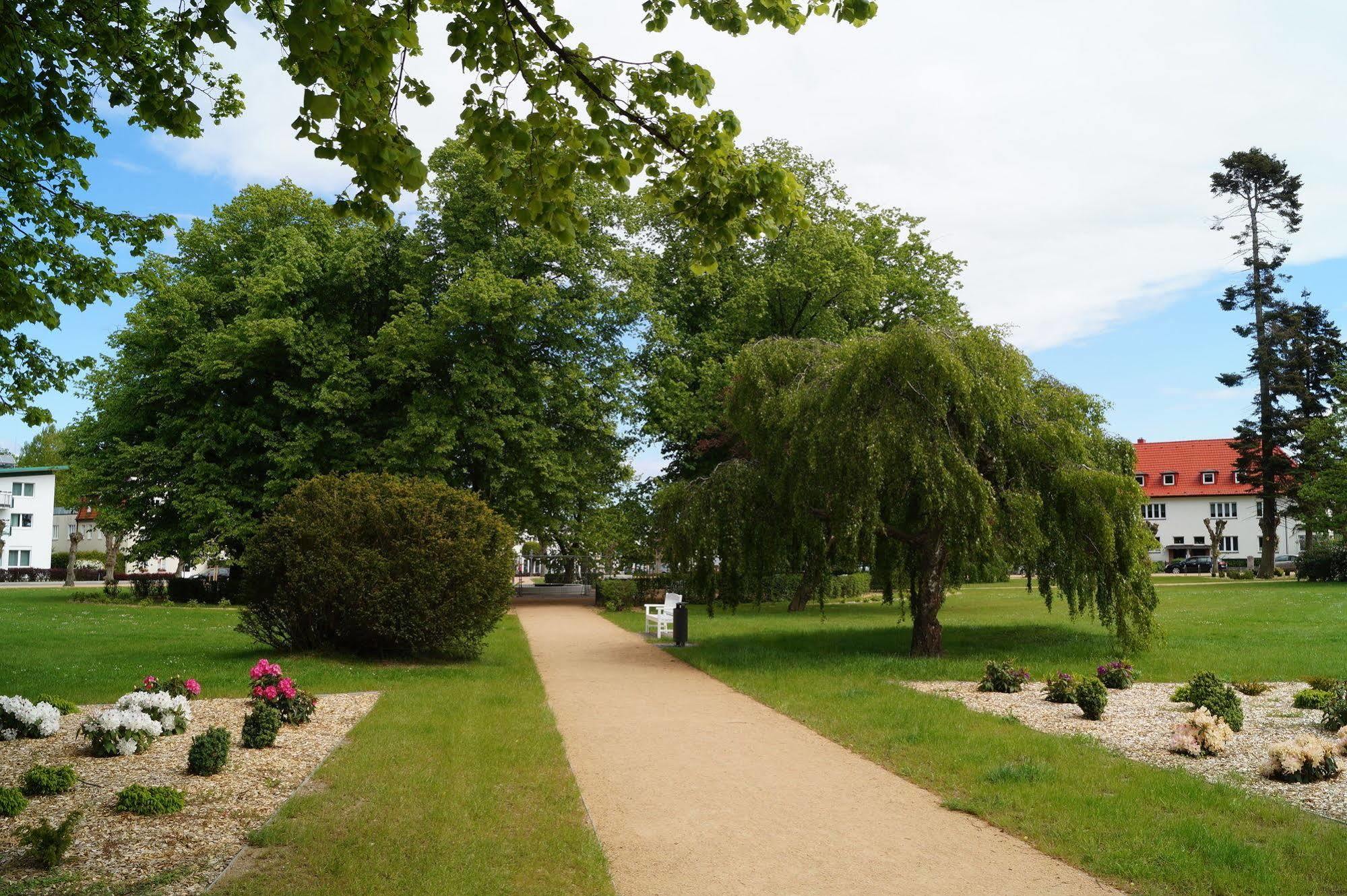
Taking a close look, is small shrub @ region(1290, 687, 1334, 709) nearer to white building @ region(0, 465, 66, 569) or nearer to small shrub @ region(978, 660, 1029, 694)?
small shrub @ region(978, 660, 1029, 694)

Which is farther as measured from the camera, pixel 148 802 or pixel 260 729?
pixel 260 729

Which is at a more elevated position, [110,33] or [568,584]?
[110,33]

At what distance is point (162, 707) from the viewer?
30.6 feet

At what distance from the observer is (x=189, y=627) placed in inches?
918

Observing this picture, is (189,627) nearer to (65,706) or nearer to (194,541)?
(194,541)

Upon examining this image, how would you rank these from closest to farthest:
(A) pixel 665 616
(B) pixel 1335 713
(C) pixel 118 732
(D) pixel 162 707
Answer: (C) pixel 118 732
(B) pixel 1335 713
(D) pixel 162 707
(A) pixel 665 616

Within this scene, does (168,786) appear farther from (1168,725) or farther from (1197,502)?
(1197,502)

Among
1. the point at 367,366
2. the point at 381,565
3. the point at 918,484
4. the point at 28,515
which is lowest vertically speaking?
the point at 381,565

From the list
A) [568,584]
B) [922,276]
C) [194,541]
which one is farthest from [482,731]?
[568,584]

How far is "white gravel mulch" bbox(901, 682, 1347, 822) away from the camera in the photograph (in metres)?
7.20

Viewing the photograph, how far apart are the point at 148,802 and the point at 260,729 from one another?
2421mm

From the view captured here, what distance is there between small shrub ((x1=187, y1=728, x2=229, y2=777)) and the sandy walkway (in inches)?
111

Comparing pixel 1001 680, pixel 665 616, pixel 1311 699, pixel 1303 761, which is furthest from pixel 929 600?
pixel 1303 761

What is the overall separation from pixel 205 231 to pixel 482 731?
96.9 ft
